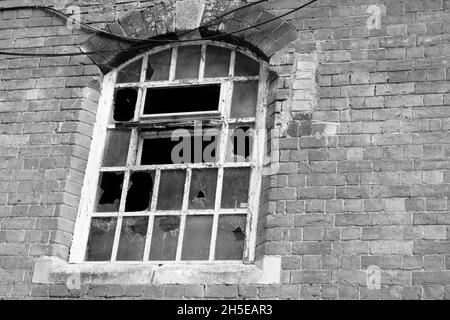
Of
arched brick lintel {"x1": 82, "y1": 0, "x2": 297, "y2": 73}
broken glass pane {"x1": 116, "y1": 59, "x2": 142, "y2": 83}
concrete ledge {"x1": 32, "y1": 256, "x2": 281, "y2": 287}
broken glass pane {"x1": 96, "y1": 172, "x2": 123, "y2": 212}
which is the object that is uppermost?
arched brick lintel {"x1": 82, "y1": 0, "x2": 297, "y2": 73}

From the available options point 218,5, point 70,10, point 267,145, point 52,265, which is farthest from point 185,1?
point 52,265

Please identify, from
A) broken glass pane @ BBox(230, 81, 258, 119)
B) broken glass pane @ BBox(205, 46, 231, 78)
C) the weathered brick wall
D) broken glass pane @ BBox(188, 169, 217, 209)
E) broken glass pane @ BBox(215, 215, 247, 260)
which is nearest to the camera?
the weathered brick wall

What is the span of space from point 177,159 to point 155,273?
1.02 meters

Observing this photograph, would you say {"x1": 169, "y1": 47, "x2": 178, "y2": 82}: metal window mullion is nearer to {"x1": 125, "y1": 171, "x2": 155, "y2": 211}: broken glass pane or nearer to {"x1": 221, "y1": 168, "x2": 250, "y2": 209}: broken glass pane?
{"x1": 125, "y1": 171, "x2": 155, "y2": 211}: broken glass pane


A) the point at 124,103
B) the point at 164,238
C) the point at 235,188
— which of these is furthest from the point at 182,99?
the point at 164,238

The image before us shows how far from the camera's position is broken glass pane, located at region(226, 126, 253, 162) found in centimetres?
641

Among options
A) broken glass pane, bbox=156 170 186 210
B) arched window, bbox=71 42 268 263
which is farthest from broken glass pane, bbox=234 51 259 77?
broken glass pane, bbox=156 170 186 210

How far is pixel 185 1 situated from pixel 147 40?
0.48m

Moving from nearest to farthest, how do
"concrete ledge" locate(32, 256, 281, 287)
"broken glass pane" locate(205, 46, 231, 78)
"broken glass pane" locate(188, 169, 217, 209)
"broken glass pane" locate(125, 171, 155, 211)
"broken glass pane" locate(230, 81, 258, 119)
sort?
1. "concrete ledge" locate(32, 256, 281, 287)
2. "broken glass pane" locate(188, 169, 217, 209)
3. "broken glass pane" locate(125, 171, 155, 211)
4. "broken glass pane" locate(230, 81, 258, 119)
5. "broken glass pane" locate(205, 46, 231, 78)

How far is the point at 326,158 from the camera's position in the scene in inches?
237

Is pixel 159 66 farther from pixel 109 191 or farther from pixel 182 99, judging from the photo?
pixel 109 191

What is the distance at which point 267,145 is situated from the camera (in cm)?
633

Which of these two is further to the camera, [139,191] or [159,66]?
[159,66]
